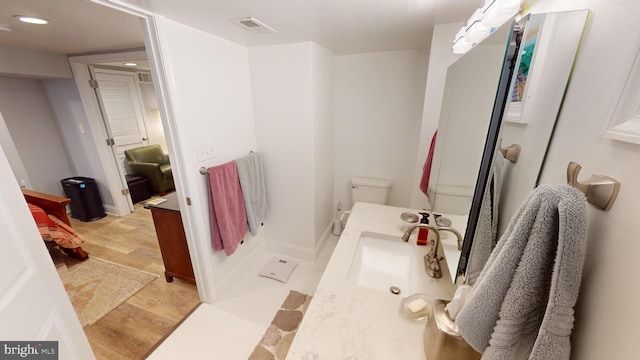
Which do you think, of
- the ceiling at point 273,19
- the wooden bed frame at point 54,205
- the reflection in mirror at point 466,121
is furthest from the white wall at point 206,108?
the wooden bed frame at point 54,205

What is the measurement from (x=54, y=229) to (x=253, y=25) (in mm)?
2698

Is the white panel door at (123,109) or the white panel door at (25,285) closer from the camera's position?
the white panel door at (25,285)

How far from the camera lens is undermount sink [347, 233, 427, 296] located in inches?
43.5

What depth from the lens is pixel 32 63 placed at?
239cm

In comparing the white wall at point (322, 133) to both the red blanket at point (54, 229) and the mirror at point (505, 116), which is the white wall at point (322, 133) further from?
the red blanket at point (54, 229)

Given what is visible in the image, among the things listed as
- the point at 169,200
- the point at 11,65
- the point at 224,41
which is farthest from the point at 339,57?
the point at 11,65

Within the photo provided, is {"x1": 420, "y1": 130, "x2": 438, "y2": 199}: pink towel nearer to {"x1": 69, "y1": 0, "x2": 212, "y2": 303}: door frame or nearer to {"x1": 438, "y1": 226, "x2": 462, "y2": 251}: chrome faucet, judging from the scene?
{"x1": 438, "y1": 226, "x2": 462, "y2": 251}: chrome faucet

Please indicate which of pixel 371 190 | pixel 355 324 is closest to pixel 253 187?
pixel 371 190

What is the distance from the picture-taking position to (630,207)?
0.32 metres

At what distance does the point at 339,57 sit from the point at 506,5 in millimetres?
1742

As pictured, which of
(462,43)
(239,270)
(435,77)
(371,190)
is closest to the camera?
(462,43)

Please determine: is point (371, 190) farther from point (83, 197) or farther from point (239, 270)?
point (83, 197)

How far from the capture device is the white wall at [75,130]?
292 centimetres

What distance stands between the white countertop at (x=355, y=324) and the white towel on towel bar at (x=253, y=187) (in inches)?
45.7
